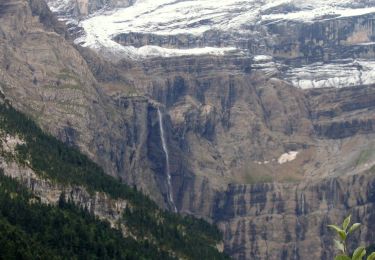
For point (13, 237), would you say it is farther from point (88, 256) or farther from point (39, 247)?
point (88, 256)

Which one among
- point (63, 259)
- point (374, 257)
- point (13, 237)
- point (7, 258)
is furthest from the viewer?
point (63, 259)

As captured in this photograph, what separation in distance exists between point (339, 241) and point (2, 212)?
351 ft

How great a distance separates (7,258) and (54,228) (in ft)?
148

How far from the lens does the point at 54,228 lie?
7820 inches

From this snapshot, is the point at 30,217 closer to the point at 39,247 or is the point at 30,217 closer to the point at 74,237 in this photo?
the point at 74,237

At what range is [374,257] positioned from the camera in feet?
310

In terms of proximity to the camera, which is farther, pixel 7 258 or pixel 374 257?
pixel 7 258

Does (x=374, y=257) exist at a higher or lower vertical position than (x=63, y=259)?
higher

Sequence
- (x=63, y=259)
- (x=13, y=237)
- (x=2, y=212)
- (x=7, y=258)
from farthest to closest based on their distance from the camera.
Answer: (x=2, y=212) < (x=63, y=259) < (x=13, y=237) < (x=7, y=258)

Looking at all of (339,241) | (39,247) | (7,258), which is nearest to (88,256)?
(39,247)

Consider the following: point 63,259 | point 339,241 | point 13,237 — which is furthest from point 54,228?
point 339,241

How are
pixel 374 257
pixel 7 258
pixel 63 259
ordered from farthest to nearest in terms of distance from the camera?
pixel 63 259 → pixel 7 258 → pixel 374 257

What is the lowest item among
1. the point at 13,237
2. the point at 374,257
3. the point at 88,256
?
the point at 88,256

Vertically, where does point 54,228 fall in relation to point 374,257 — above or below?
below
